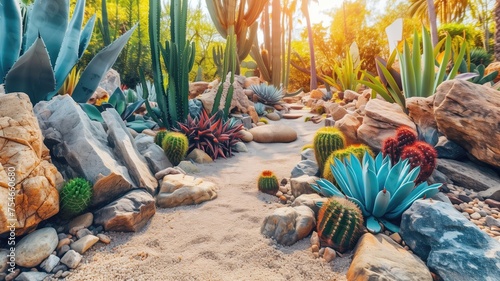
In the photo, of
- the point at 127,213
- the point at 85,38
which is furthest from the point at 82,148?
the point at 85,38

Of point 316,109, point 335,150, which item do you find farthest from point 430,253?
point 316,109

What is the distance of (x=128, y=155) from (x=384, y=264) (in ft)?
7.03

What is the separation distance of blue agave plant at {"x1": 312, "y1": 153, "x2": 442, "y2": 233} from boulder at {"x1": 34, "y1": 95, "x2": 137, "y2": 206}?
1603mm

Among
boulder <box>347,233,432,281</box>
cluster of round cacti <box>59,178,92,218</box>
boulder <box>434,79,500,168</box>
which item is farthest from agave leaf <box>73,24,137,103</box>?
boulder <box>434,79,500,168</box>

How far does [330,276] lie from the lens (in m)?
1.70

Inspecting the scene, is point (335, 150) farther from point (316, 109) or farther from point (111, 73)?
point (111, 73)

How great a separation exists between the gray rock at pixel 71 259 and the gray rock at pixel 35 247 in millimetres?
105

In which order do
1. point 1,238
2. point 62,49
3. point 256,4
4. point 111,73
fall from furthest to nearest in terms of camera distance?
1. point 256,4
2. point 111,73
3. point 62,49
4. point 1,238

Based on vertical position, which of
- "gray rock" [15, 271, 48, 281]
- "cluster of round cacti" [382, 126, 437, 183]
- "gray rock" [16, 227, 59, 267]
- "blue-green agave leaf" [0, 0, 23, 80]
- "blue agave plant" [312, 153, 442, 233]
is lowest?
"gray rock" [15, 271, 48, 281]

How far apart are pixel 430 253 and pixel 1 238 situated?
2.50 metres

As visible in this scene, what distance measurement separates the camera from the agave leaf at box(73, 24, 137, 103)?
11.7 feet

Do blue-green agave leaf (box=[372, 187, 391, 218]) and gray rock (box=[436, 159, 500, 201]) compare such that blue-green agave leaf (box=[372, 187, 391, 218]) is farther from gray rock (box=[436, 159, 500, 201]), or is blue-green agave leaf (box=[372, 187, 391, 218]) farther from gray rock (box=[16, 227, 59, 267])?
gray rock (box=[16, 227, 59, 267])

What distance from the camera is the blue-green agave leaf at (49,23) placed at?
321cm

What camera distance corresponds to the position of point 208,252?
1.92m
